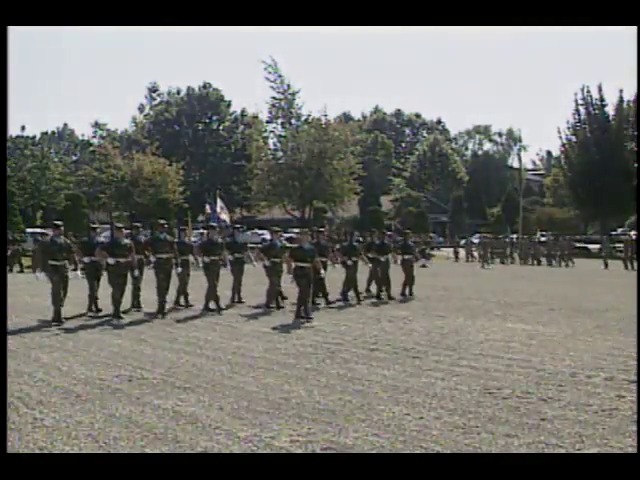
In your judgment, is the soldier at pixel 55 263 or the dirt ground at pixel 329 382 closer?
the dirt ground at pixel 329 382

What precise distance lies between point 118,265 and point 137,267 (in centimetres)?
199

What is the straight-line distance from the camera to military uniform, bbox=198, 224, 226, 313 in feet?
74.5

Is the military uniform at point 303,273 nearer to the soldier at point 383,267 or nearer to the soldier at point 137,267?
the soldier at point 137,267

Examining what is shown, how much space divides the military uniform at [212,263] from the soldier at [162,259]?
67cm

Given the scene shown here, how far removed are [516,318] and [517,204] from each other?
63.1 meters

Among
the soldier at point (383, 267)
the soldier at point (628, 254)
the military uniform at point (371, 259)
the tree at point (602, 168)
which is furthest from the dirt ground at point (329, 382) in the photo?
the tree at point (602, 168)

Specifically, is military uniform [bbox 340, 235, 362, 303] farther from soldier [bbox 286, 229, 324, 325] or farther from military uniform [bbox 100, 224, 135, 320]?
military uniform [bbox 100, 224, 135, 320]

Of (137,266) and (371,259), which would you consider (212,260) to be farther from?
(371,259)

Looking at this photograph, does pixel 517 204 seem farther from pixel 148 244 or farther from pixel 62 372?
pixel 62 372

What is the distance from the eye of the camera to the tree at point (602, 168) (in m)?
67.6

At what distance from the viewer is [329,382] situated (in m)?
12.4

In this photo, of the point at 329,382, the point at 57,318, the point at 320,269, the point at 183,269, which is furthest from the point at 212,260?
the point at 329,382

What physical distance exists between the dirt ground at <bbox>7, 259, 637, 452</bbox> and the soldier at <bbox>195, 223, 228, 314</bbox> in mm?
527
